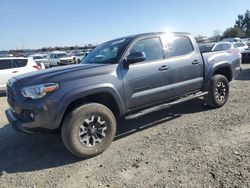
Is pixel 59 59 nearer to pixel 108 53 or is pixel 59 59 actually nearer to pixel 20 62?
pixel 20 62

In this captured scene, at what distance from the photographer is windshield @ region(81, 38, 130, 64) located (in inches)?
197

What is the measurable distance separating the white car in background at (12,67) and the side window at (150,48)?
7623 mm

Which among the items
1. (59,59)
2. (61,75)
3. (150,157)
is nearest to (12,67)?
(61,75)

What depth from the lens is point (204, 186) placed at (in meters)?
3.33

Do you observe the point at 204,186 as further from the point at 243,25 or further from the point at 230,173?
the point at 243,25

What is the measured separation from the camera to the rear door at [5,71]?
436 inches

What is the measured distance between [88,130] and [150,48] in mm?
2002

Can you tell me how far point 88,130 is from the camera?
441cm

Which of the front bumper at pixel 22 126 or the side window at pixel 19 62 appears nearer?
the front bumper at pixel 22 126

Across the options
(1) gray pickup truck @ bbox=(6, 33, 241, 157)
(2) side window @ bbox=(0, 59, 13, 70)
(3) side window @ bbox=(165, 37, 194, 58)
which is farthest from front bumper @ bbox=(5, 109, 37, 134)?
(2) side window @ bbox=(0, 59, 13, 70)

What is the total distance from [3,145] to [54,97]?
1.90 meters

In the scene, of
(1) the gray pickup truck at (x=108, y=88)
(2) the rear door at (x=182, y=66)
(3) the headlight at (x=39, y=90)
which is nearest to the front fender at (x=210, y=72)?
(1) the gray pickup truck at (x=108, y=88)

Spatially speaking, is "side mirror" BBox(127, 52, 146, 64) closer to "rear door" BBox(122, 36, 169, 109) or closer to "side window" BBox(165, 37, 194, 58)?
"rear door" BBox(122, 36, 169, 109)

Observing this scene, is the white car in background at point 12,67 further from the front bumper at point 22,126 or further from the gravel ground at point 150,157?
the front bumper at point 22,126
